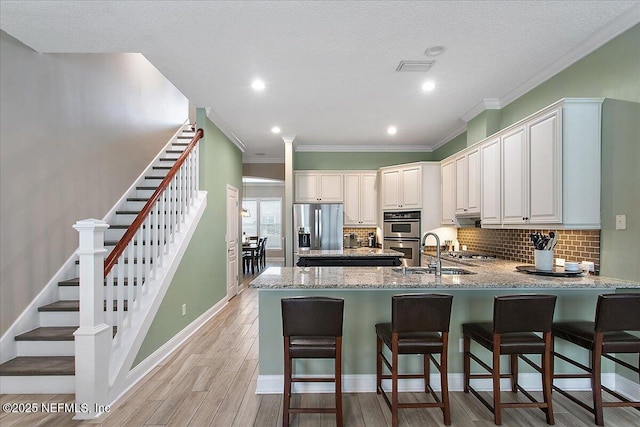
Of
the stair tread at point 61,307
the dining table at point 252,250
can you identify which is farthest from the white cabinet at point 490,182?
the dining table at point 252,250

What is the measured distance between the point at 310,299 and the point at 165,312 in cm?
209

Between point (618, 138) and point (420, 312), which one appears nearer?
point (420, 312)

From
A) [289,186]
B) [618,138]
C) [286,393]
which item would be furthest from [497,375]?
[289,186]

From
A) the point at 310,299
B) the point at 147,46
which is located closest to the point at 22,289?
the point at 147,46

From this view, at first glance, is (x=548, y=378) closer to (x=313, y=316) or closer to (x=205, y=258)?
(x=313, y=316)

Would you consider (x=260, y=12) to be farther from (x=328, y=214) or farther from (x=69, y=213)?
(x=328, y=214)

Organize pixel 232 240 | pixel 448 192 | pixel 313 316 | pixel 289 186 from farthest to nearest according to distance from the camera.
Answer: pixel 232 240
pixel 289 186
pixel 448 192
pixel 313 316

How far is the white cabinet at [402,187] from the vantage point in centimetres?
551

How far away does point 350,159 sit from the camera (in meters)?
6.50

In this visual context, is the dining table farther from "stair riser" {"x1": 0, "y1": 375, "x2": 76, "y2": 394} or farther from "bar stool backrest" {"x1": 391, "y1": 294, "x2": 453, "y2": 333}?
"bar stool backrest" {"x1": 391, "y1": 294, "x2": 453, "y2": 333}

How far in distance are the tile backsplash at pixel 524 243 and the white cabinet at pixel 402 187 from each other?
3.01ft

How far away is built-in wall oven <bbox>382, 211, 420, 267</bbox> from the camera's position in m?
5.36

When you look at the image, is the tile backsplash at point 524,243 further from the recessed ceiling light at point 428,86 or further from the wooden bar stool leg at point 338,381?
the wooden bar stool leg at point 338,381

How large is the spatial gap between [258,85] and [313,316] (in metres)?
2.56
